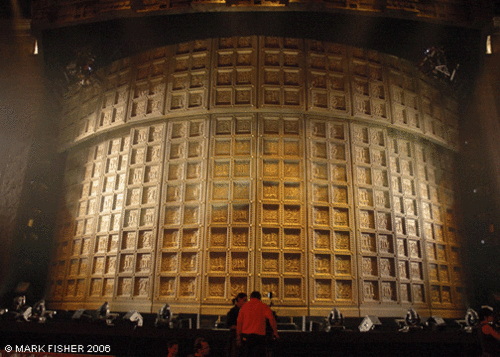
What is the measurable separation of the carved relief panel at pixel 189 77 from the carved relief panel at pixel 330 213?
3.38 metres

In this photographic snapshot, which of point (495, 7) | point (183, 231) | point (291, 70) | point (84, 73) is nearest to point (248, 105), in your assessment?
point (291, 70)

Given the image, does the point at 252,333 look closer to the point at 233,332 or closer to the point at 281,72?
the point at 233,332

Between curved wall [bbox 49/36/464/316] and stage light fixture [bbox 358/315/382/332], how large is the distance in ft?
2.55

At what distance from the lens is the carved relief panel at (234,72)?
1102cm

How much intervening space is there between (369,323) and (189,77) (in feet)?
27.5

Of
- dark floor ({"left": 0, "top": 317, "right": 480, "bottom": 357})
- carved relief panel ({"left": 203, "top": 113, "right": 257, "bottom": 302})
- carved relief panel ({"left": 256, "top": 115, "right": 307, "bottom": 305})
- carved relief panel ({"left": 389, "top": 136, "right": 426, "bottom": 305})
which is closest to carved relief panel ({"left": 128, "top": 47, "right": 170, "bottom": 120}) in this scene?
carved relief panel ({"left": 203, "top": 113, "right": 257, "bottom": 302})

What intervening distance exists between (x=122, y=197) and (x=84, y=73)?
4753 millimetres

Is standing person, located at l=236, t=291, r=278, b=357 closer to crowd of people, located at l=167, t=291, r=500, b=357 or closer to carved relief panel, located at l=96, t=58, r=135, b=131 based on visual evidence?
crowd of people, located at l=167, t=291, r=500, b=357

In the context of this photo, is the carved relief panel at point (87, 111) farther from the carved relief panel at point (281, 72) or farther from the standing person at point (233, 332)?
the standing person at point (233, 332)

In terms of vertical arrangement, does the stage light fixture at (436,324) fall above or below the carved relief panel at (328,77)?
below

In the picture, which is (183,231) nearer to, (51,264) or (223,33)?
(51,264)

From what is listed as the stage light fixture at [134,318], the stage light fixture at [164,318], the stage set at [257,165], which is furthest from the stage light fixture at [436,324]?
the stage light fixture at [134,318]

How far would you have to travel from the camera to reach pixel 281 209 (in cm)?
1000

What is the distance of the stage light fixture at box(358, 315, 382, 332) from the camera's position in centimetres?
814
